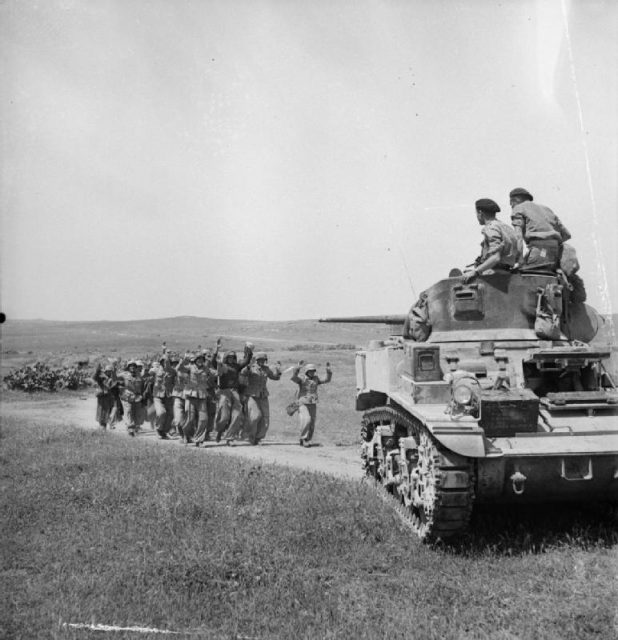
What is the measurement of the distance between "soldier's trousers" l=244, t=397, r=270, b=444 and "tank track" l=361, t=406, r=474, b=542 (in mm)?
6604

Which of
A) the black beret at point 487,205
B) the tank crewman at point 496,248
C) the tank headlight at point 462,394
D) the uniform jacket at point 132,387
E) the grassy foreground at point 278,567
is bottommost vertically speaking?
the grassy foreground at point 278,567

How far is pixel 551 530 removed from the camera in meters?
6.95

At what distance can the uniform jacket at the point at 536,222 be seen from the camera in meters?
8.11

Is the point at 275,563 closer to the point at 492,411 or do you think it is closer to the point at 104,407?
the point at 492,411

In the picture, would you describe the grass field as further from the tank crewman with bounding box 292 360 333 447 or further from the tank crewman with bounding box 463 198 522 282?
the tank crewman with bounding box 292 360 333 447

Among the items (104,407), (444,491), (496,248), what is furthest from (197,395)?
(444,491)

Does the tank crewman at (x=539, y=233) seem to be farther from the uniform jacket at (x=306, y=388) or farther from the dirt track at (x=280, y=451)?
the uniform jacket at (x=306, y=388)

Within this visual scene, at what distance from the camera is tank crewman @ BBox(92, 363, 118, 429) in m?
17.5

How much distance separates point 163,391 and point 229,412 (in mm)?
1591

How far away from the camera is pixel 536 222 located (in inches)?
320

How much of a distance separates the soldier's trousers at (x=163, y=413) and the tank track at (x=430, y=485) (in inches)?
333

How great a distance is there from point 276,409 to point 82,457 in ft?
40.6

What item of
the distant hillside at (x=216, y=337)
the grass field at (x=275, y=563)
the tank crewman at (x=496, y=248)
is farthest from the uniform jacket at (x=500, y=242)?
the distant hillside at (x=216, y=337)

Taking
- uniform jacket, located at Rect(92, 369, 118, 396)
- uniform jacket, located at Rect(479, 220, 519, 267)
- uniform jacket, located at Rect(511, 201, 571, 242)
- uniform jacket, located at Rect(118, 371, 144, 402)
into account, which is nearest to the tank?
uniform jacket, located at Rect(479, 220, 519, 267)
